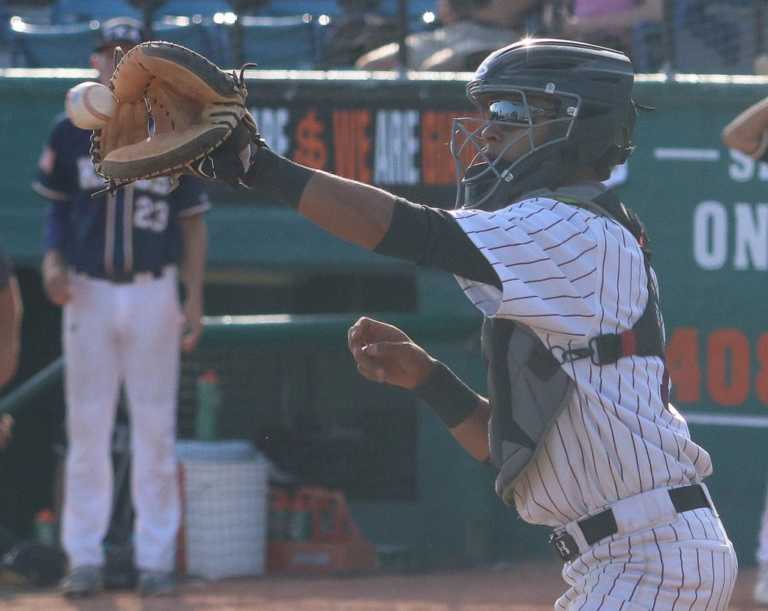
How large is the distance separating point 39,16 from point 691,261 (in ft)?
14.6

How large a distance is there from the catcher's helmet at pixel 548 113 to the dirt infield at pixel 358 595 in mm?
3427

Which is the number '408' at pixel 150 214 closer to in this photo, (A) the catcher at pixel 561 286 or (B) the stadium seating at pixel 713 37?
(B) the stadium seating at pixel 713 37

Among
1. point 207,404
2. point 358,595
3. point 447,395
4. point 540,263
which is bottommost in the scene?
point 358,595

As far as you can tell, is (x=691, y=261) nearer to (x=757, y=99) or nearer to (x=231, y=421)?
(x=757, y=99)

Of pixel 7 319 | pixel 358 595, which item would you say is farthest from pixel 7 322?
pixel 358 595

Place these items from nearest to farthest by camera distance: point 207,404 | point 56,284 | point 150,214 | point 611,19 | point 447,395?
point 447,395 → point 56,284 → point 150,214 → point 207,404 → point 611,19

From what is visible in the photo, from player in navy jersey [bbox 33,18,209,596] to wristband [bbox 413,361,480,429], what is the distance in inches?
131

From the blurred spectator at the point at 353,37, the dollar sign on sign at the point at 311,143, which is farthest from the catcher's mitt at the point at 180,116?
the blurred spectator at the point at 353,37

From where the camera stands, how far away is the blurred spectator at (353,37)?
754 cm

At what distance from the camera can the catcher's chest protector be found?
2.65 metres

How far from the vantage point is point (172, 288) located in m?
6.27

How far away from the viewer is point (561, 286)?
8.40 ft

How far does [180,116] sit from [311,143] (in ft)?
14.3

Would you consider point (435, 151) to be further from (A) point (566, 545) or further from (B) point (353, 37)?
(A) point (566, 545)
